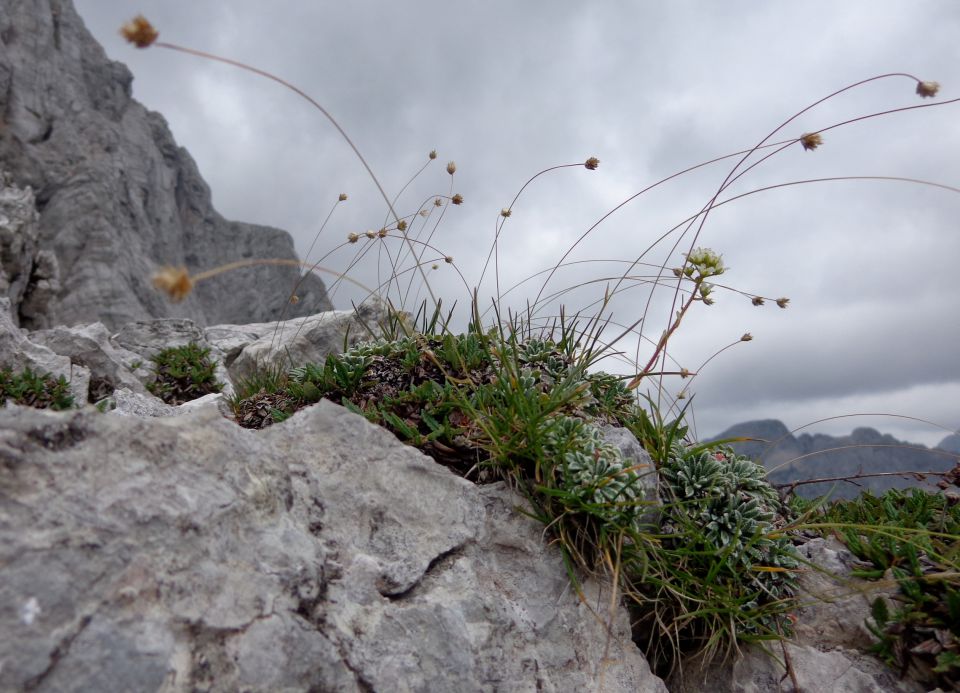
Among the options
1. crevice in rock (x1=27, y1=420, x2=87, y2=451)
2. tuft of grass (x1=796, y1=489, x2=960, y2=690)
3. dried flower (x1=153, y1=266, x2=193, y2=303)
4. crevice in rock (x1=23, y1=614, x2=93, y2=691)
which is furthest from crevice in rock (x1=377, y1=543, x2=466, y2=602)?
tuft of grass (x1=796, y1=489, x2=960, y2=690)

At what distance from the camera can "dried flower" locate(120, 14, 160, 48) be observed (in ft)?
6.72

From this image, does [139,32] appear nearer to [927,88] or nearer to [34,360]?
[927,88]

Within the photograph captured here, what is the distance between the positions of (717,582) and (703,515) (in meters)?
0.36

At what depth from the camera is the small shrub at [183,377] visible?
8.99m

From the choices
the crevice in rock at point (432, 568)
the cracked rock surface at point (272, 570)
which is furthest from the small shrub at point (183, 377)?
the crevice in rock at point (432, 568)

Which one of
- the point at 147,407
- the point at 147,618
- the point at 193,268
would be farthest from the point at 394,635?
the point at 193,268

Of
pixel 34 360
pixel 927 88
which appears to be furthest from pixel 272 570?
pixel 34 360

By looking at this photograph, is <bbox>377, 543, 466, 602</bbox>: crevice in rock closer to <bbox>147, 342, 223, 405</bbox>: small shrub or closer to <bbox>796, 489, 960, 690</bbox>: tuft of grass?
<bbox>796, 489, 960, 690</bbox>: tuft of grass

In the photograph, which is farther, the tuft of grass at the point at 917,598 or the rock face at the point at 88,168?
the rock face at the point at 88,168

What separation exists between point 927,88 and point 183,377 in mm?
9404

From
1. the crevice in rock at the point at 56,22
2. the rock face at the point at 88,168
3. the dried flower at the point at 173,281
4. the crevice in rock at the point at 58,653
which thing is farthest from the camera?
the crevice in rock at the point at 56,22

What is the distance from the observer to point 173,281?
1771 millimetres

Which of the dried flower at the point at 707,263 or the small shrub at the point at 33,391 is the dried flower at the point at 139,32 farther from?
the small shrub at the point at 33,391

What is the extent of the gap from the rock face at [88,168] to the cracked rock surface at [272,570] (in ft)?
107
